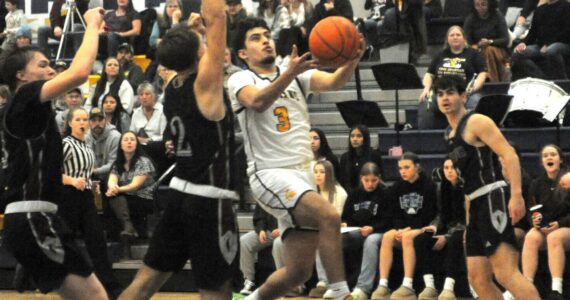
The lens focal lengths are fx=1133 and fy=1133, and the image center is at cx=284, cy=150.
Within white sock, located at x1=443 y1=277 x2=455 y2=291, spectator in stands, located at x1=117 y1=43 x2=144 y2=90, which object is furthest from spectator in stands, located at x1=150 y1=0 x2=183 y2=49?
white sock, located at x1=443 y1=277 x2=455 y2=291

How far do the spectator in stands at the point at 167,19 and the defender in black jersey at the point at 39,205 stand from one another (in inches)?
388

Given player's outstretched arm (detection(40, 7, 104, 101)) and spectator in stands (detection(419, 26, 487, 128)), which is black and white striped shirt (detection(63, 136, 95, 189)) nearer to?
spectator in stands (detection(419, 26, 487, 128))

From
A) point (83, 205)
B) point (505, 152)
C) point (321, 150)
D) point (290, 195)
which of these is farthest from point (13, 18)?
point (505, 152)

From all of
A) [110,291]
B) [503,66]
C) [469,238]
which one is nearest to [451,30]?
[503,66]

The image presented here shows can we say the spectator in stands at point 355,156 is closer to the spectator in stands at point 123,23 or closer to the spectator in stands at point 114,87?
the spectator in stands at point 114,87

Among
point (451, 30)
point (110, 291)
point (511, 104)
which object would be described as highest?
point (451, 30)

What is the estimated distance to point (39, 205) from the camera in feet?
20.6

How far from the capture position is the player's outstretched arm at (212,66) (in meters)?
6.31

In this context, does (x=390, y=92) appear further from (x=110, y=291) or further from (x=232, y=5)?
(x=110, y=291)

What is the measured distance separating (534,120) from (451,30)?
1.48m

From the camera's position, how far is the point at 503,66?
1430 centimetres

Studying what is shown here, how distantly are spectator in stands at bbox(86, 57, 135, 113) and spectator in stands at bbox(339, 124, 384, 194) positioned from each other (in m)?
3.50

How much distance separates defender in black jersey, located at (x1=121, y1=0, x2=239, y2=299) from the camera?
21.0ft

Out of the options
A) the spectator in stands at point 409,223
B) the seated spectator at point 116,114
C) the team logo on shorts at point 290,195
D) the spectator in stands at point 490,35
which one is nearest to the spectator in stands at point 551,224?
the spectator in stands at point 409,223
